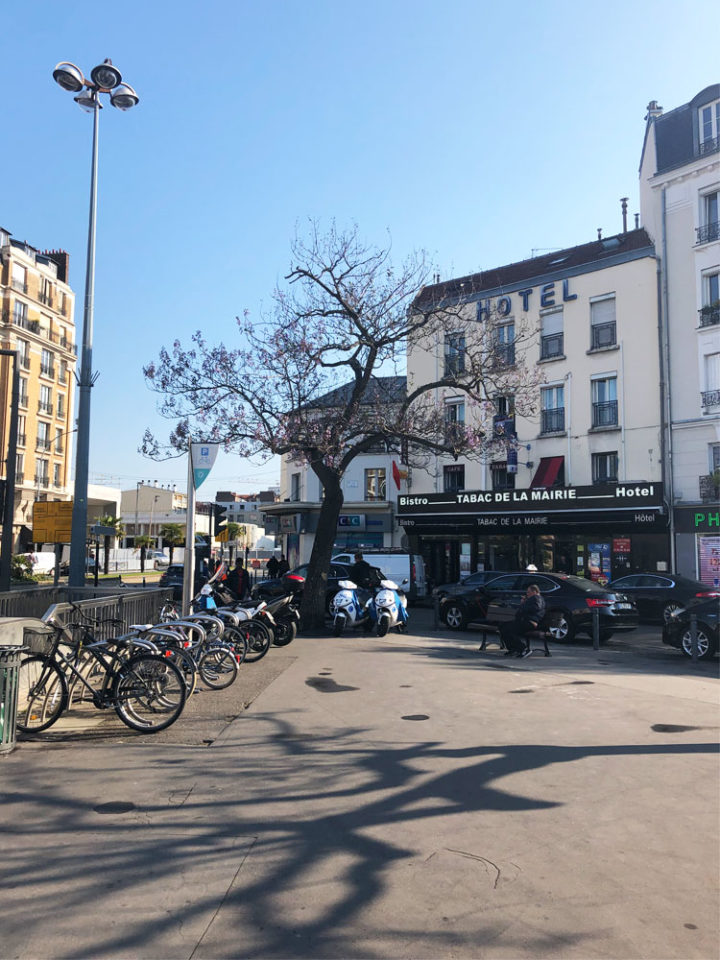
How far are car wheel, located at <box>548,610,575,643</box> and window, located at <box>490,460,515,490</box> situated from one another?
15.0 metres

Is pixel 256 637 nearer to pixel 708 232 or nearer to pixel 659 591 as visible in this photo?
pixel 659 591

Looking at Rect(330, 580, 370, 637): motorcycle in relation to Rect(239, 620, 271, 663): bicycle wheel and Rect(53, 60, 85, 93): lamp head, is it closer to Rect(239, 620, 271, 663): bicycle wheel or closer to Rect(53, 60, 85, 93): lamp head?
Rect(239, 620, 271, 663): bicycle wheel

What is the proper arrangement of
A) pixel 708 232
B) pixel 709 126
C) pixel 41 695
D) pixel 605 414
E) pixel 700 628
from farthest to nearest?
pixel 605 414
pixel 709 126
pixel 708 232
pixel 700 628
pixel 41 695

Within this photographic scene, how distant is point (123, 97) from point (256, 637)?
1023 cm

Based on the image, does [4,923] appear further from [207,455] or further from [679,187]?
[679,187]

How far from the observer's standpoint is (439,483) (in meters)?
33.3

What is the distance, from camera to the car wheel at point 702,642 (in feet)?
43.6

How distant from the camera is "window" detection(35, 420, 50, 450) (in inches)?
2164

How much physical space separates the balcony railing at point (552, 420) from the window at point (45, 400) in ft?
131

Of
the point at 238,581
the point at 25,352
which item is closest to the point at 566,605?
the point at 238,581

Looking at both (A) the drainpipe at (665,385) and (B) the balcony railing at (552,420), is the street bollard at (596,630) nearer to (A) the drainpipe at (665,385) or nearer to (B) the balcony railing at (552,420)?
(A) the drainpipe at (665,385)

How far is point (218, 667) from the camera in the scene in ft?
32.1

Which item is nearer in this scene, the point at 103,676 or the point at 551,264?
the point at 103,676

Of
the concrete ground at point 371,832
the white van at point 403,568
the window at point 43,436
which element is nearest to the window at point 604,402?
the white van at point 403,568
